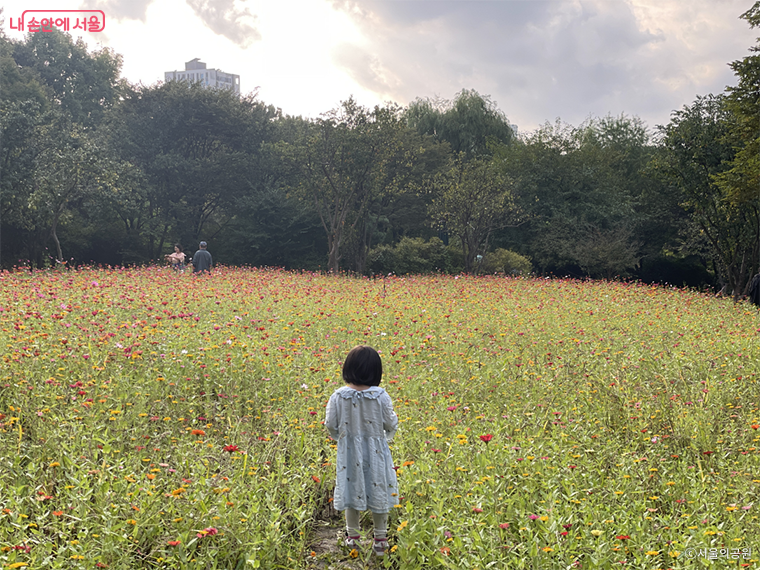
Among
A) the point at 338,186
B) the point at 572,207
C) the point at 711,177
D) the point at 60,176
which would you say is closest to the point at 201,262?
the point at 60,176

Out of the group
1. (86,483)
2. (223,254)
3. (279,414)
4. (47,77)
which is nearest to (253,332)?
(279,414)

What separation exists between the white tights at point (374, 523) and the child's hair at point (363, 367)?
0.88 metres

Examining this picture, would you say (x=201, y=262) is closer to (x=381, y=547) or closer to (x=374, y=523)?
(x=374, y=523)

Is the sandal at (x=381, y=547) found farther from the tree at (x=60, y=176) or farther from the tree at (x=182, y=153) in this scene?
the tree at (x=182, y=153)

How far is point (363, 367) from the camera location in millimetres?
3391

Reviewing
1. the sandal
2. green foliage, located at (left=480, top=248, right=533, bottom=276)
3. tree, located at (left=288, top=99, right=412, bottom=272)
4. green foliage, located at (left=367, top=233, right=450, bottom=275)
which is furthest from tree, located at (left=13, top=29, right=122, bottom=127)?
the sandal

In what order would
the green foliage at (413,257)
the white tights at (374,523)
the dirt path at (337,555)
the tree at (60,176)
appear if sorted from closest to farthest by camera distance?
the dirt path at (337,555) < the white tights at (374,523) < the tree at (60,176) < the green foliage at (413,257)

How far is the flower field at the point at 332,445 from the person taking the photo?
3135 millimetres

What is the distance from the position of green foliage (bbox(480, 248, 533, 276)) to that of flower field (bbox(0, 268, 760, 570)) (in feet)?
51.9

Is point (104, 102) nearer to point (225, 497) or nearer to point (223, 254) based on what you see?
point (223, 254)

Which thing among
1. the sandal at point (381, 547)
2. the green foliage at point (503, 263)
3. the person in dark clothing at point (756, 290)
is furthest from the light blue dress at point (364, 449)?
the green foliage at point (503, 263)

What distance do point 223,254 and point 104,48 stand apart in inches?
706

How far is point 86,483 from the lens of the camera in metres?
3.31

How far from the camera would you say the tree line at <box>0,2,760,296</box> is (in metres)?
19.4
